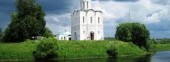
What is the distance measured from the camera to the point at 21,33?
8481 cm

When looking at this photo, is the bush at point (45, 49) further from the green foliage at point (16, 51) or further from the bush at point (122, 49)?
the bush at point (122, 49)

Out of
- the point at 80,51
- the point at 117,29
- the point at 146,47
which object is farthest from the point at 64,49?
the point at 146,47

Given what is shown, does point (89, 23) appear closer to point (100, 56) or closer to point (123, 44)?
point (123, 44)

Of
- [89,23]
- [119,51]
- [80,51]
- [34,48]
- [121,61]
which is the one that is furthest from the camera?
[89,23]

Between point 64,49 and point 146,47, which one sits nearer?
Result: point 64,49

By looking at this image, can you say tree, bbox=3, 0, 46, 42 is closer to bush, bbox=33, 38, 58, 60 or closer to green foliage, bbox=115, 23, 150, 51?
bush, bbox=33, 38, 58, 60

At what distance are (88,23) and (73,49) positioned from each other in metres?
21.1

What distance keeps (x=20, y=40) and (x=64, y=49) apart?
1103cm

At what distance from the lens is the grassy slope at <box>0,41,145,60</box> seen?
7538 cm

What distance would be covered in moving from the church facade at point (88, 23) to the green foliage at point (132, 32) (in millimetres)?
5293

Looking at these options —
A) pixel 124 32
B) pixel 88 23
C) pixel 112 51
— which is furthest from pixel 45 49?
pixel 124 32

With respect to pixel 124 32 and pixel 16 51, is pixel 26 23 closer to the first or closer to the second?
pixel 16 51

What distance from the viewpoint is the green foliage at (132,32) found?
99.9 meters

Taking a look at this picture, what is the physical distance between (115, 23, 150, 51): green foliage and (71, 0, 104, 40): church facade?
5.29 m
